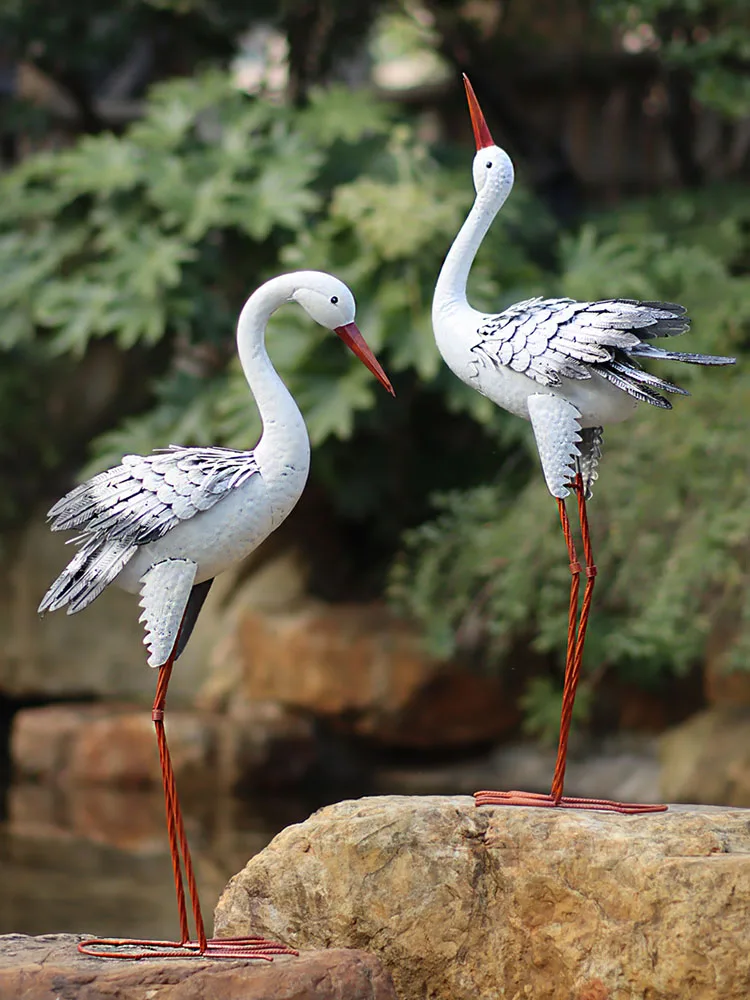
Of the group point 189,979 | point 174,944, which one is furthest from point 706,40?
point 189,979

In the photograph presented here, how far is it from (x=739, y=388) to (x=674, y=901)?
390 centimetres

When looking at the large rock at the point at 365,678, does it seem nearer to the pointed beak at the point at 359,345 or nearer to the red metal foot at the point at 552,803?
the red metal foot at the point at 552,803

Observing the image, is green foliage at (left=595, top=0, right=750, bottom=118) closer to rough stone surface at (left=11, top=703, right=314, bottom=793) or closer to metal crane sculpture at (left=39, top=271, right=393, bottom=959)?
rough stone surface at (left=11, top=703, right=314, bottom=793)

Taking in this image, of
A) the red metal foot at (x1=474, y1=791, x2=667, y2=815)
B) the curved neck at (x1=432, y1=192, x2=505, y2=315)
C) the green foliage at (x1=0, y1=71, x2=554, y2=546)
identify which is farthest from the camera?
the green foliage at (x1=0, y1=71, x2=554, y2=546)

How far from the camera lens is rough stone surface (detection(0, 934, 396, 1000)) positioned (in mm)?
3303

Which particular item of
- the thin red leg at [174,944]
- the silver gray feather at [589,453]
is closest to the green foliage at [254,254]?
the silver gray feather at [589,453]

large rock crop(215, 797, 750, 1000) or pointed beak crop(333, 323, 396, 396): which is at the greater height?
pointed beak crop(333, 323, 396, 396)

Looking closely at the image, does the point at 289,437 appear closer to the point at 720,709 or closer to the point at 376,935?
the point at 376,935

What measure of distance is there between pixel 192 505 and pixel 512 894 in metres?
1.33

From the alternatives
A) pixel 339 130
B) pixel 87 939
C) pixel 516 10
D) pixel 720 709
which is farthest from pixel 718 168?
pixel 87 939

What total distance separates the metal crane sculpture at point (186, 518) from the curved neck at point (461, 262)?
454mm

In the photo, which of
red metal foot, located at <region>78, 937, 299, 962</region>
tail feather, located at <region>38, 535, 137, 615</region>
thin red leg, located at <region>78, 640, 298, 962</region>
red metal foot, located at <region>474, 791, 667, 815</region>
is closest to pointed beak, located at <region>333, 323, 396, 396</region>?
tail feather, located at <region>38, 535, 137, 615</region>

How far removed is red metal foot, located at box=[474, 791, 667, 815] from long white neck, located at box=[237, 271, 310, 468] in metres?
1.08

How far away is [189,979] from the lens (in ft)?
10.9
